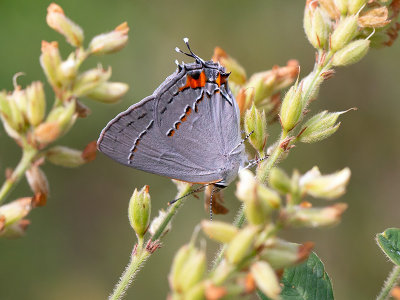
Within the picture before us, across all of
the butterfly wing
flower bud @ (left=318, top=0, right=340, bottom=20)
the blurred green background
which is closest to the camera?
flower bud @ (left=318, top=0, right=340, bottom=20)

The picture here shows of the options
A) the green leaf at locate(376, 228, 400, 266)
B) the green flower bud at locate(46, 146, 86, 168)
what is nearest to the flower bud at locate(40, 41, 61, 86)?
the green flower bud at locate(46, 146, 86, 168)

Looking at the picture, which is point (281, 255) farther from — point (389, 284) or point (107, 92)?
point (107, 92)

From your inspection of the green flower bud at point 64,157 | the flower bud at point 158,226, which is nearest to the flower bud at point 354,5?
the flower bud at point 158,226

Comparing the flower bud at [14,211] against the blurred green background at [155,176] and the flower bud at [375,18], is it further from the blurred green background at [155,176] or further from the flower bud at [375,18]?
the blurred green background at [155,176]

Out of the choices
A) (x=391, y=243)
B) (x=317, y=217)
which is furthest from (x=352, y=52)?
(x=317, y=217)

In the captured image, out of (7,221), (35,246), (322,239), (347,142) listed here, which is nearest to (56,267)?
(35,246)

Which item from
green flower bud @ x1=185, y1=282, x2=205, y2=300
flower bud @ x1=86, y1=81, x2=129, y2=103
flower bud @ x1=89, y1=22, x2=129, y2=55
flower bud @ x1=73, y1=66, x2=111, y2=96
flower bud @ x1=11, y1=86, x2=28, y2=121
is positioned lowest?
green flower bud @ x1=185, y1=282, x2=205, y2=300

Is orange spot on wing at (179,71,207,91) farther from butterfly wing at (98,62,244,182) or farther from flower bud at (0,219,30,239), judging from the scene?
flower bud at (0,219,30,239)
